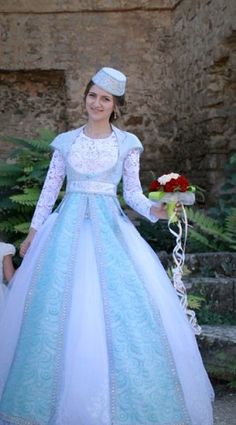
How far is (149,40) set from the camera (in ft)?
26.3

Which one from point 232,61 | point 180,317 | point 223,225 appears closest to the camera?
point 180,317

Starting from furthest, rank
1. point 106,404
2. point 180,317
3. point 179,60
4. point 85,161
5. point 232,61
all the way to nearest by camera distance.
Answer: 1. point 179,60
2. point 232,61
3. point 85,161
4. point 180,317
5. point 106,404

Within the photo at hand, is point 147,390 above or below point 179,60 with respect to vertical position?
below

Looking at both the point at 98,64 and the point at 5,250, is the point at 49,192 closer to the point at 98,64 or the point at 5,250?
the point at 5,250

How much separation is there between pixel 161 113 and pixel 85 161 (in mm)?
5375

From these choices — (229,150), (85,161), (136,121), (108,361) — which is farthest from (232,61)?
(108,361)

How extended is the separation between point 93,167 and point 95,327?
0.78 meters

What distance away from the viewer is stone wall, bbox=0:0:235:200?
7.89 meters

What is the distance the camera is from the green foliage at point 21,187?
16.7 ft

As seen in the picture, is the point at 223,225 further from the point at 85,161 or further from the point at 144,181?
the point at 144,181

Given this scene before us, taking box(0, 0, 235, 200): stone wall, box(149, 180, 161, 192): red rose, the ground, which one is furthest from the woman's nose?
box(0, 0, 235, 200): stone wall

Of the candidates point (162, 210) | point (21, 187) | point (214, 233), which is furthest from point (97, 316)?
point (21, 187)

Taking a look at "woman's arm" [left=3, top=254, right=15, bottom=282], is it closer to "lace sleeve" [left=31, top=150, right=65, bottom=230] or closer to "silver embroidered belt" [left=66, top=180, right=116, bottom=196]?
"lace sleeve" [left=31, top=150, right=65, bottom=230]

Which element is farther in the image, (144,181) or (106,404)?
(144,181)
